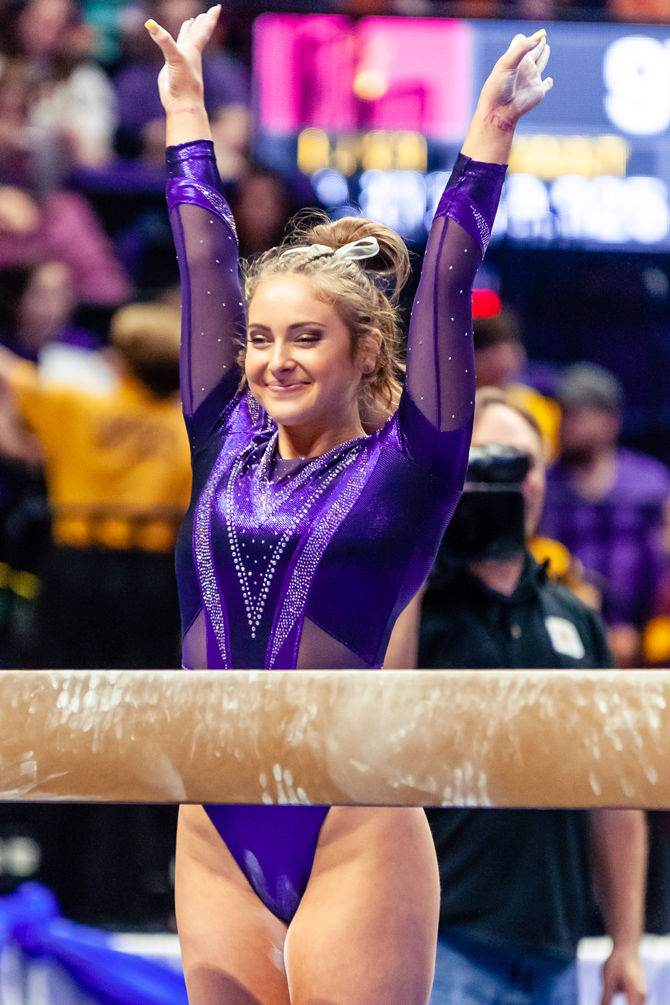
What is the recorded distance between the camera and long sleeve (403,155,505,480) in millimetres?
1698

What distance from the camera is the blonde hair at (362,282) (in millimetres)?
1824

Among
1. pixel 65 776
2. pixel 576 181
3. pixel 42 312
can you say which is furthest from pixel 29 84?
pixel 65 776

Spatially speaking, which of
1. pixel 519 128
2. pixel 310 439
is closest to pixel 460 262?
pixel 310 439

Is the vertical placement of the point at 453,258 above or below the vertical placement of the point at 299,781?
above

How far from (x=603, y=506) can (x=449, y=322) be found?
272 cm

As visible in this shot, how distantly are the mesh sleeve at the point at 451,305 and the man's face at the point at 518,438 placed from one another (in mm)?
771

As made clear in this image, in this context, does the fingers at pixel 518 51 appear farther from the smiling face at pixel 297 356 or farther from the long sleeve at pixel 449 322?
the smiling face at pixel 297 356

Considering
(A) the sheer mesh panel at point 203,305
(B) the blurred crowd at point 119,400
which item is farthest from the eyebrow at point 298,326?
(B) the blurred crowd at point 119,400

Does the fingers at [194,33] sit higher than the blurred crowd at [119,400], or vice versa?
the fingers at [194,33]

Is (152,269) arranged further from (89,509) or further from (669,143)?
(669,143)

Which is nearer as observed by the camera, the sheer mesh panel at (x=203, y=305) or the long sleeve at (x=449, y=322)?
the long sleeve at (x=449, y=322)

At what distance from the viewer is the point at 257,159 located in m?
4.97

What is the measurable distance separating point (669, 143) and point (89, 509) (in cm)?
277

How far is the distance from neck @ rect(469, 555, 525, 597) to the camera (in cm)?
2
